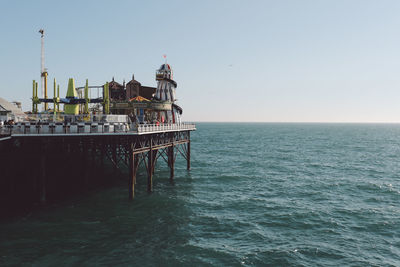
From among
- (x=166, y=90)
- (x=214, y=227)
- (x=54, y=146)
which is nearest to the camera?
(x=214, y=227)

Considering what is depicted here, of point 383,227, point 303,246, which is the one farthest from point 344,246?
point 383,227

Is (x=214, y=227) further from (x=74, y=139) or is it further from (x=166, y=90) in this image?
(x=166, y=90)

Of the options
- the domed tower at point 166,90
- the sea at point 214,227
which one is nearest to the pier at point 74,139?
the domed tower at point 166,90

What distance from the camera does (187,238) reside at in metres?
22.9

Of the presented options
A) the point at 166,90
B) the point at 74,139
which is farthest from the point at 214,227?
the point at 166,90

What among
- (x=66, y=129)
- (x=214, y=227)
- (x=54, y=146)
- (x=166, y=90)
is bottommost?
(x=214, y=227)

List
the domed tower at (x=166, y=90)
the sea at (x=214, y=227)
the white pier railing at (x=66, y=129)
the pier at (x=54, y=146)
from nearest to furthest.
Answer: the sea at (x=214, y=227)
the white pier railing at (x=66, y=129)
the pier at (x=54, y=146)
the domed tower at (x=166, y=90)

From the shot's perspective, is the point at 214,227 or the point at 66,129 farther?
the point at 66,129

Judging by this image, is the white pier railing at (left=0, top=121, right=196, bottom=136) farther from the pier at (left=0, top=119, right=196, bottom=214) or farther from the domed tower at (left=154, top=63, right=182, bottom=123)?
the domed tower at (left=154, top=63, right=182, bottom=123)

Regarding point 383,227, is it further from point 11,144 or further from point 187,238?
point 11,144

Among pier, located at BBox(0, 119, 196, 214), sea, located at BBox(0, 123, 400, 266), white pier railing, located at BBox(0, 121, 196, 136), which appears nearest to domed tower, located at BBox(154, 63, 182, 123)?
pier, located at BBox(0, 119, 196, 214)

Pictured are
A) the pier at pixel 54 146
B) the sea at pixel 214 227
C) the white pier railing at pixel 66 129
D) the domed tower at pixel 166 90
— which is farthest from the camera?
the domed tower at pixel 166 90

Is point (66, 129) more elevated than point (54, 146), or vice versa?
point (66, 129)

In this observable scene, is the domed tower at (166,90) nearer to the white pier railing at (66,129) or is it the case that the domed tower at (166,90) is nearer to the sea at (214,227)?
the sea at (214,227)
